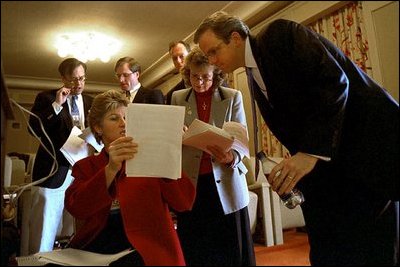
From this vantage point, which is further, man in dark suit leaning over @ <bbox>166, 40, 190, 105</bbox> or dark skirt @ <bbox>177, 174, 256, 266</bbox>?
dark skirt @ <bbox>177, 174, 256, 266</bbox>

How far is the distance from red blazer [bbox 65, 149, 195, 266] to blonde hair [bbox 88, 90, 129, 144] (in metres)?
0.11

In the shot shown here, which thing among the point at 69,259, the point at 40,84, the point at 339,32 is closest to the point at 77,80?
the point at 40,84

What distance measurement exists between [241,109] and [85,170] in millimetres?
458

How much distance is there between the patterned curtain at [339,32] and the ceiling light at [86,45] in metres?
0.39

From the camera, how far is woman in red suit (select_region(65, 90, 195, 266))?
1.95 ft

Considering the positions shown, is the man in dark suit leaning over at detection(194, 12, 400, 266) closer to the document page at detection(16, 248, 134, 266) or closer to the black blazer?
the black blazer

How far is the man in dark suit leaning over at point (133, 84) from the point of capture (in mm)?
688

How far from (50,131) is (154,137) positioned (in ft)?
0.76

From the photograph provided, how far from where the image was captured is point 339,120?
0.57 metres

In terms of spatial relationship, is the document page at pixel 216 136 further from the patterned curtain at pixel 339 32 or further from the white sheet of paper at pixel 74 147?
the white sheet of paper at pixel 74 147

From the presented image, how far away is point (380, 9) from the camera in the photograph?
0.64m

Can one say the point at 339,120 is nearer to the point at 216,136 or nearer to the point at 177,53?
the point at 216,136

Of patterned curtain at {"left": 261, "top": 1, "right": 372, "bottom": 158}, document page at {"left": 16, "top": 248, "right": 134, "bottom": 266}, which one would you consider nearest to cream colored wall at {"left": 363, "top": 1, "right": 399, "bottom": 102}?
patterned curtain at {"left": 261, "top": 1, "right": 372, "bottom": 158}

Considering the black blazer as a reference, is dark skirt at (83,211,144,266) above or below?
below
